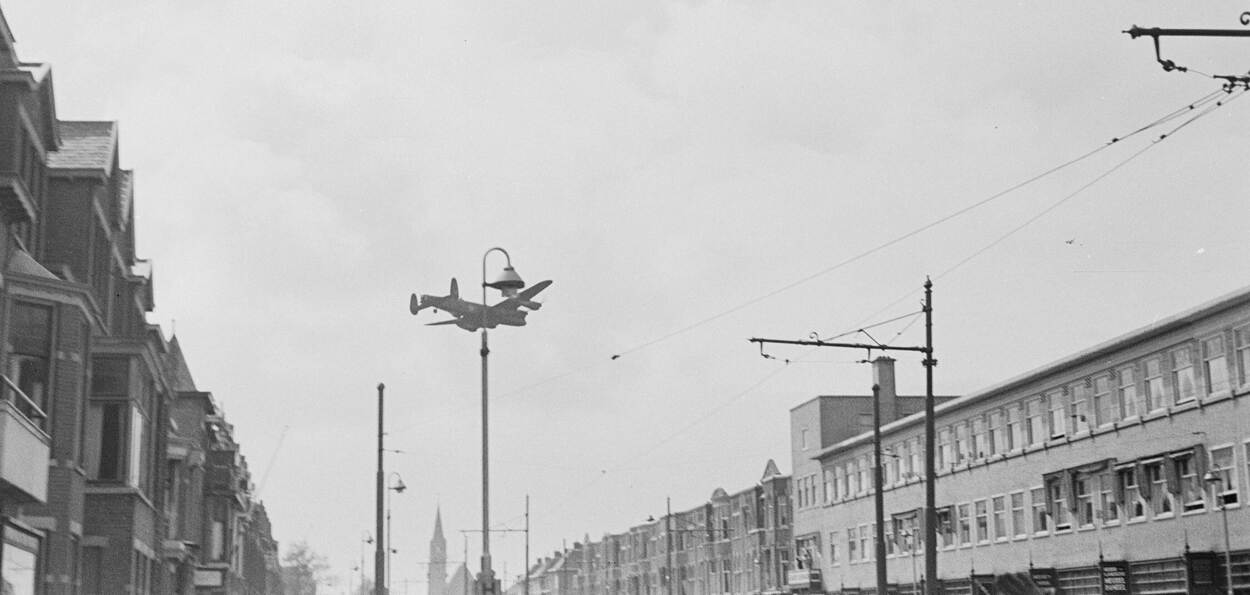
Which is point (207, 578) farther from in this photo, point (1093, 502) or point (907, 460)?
point (1093, 502)

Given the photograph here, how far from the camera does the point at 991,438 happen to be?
65.4 meters

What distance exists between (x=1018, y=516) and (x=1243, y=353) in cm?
1790

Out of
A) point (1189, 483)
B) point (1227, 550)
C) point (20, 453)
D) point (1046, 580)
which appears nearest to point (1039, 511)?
point (1046, 580)

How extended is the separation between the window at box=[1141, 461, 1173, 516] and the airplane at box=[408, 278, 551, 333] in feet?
91.4

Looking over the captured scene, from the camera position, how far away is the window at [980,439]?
66.0m

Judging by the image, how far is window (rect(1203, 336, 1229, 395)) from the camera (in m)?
47.8

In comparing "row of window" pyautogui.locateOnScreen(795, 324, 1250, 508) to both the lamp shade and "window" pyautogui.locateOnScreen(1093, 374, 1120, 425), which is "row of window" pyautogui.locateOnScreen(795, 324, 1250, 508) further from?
the lamp shade

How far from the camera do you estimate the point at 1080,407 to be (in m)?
57.3

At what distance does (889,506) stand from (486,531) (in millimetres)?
51265

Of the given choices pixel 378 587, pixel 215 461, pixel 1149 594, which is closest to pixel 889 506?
pixel 1149 594

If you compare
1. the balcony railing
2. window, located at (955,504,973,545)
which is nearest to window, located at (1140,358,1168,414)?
window, located at (955,504,973,545)

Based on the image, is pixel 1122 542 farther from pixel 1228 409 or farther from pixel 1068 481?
pixel 1228 409

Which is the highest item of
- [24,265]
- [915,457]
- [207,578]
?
[915,457]

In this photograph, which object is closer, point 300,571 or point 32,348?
point 32,348
